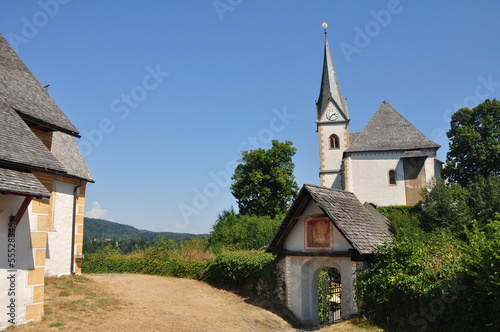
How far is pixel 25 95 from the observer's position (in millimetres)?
13055

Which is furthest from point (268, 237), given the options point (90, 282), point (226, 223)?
point (90, 282)

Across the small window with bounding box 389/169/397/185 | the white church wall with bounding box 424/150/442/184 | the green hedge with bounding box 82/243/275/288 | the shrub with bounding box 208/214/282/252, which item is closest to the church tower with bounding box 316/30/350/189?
the small window with bounding box 389/169/397/185

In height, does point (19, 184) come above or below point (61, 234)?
above

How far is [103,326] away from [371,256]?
8.75 metres

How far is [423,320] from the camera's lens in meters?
10.6

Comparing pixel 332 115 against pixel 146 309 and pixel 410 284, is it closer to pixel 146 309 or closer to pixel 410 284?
pixel 146 309

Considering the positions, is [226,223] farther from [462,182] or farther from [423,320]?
[423,320]

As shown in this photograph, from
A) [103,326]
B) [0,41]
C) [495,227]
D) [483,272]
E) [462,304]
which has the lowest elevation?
[103,326]

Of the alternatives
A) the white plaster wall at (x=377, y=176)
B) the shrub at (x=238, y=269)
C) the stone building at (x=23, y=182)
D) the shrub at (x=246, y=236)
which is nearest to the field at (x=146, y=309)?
the shrub at (x=238, y=269)

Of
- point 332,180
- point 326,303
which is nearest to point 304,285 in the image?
point 326,303

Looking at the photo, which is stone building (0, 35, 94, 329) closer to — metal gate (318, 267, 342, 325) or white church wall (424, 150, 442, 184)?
metal gate (318, 267, 342, 325)

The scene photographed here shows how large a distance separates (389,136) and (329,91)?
10828mm

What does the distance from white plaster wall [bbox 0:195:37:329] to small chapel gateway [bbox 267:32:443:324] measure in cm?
914

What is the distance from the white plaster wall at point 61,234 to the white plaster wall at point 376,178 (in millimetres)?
27736
